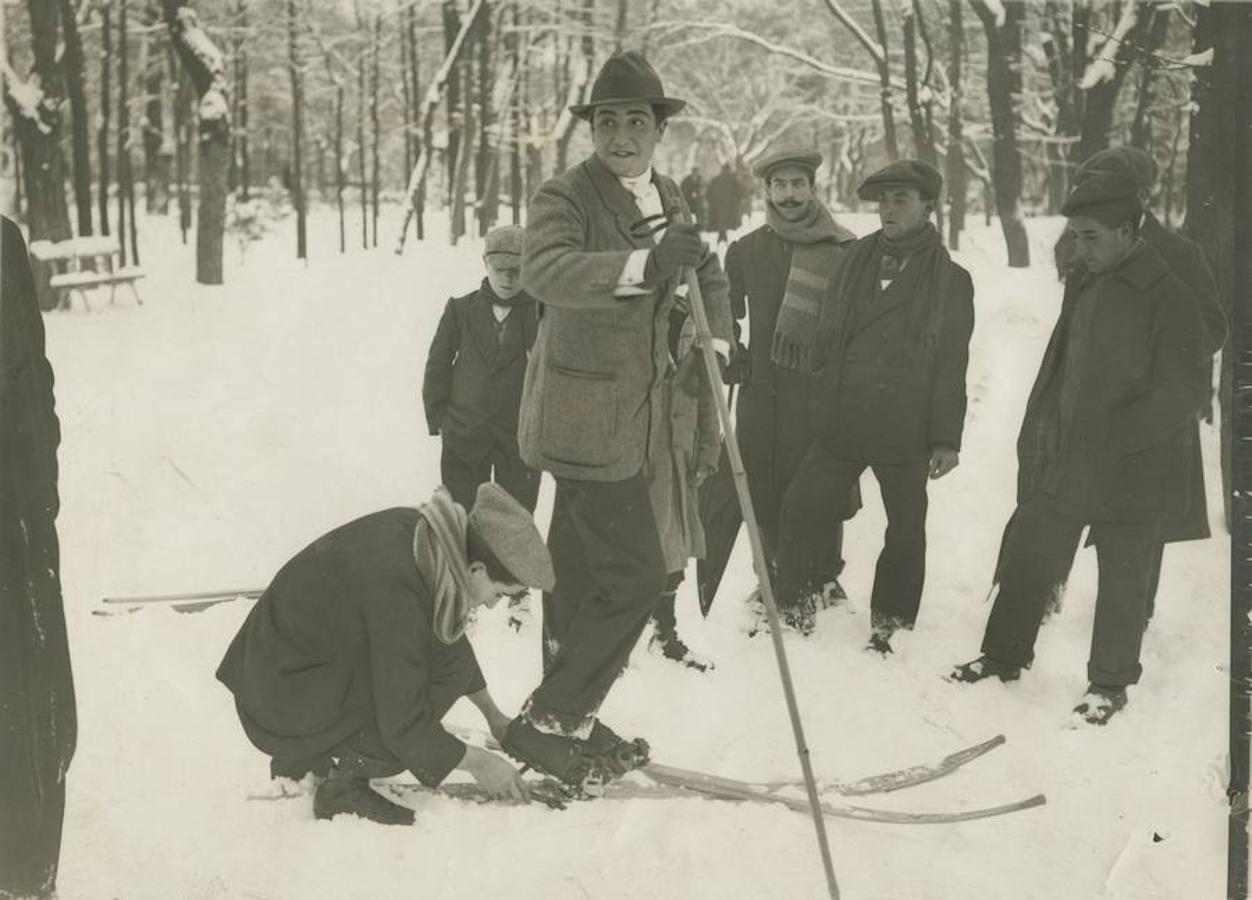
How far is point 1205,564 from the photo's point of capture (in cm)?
362

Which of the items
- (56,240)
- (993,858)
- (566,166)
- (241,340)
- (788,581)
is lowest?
(993,858)

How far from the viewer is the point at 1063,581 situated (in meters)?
3.85

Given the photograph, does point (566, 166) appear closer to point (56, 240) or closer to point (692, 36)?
point (692, 36)

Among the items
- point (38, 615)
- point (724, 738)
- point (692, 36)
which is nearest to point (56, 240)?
point (38, 615)

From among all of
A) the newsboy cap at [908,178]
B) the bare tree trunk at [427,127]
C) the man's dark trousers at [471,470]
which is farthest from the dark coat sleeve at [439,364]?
the newsboy cap at [908,178]

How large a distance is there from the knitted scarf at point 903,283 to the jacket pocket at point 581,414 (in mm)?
1091

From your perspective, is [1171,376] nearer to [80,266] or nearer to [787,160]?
[787,160]

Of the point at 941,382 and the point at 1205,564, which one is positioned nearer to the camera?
the point at 1205,564

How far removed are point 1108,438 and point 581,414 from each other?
1.52 meters

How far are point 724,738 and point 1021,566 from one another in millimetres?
1035

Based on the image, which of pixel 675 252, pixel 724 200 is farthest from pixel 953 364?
pixel 675 252

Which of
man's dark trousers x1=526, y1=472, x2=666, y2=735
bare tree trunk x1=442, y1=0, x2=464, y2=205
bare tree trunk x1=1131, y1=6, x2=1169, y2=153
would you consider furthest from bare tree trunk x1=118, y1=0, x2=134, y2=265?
bare tree trunk x1=1131, y1=6, x2=1169, y2=153

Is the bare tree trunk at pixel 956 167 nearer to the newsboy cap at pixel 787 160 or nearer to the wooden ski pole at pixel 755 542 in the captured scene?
the newsboy cap at pixel 787 160

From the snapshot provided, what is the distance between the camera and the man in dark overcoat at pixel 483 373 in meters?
3.85
